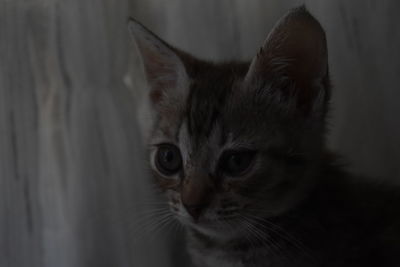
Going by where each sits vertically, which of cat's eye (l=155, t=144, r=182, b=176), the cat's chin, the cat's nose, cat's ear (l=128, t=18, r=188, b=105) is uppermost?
cat's ear (l=128, t=18, r=188, b=105)

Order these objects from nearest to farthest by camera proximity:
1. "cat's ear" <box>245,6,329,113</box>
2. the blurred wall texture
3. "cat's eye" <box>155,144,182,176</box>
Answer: "cat's ear" <box>245,6,329,113</box>
"cat's eye" <box>155,144,182,176</box>
the blurred wall texture

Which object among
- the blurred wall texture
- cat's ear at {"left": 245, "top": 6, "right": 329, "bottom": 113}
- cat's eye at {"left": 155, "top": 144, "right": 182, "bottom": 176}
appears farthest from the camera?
the blurred wall texture

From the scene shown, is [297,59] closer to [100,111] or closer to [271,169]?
[271,169]

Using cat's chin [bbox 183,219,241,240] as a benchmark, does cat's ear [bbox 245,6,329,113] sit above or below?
above

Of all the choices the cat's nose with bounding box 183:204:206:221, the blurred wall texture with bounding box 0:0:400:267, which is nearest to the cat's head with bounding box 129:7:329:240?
the cat's nose with bounding box 183:204:206:221

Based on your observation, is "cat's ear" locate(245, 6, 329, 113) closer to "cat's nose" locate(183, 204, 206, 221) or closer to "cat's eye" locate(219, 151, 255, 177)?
"cat's eye" locate(219, 151, 255, 177)

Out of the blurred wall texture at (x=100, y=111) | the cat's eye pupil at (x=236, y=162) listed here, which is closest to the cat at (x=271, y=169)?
the cat's eye pupil at (x=236, y=162)

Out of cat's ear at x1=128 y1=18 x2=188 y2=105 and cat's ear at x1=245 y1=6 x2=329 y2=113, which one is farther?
cat's ear at x1=128 y1=18 x2=188 y2=105

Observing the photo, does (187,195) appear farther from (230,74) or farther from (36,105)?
(36,105)

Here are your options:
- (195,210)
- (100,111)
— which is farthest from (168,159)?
(100,111)
